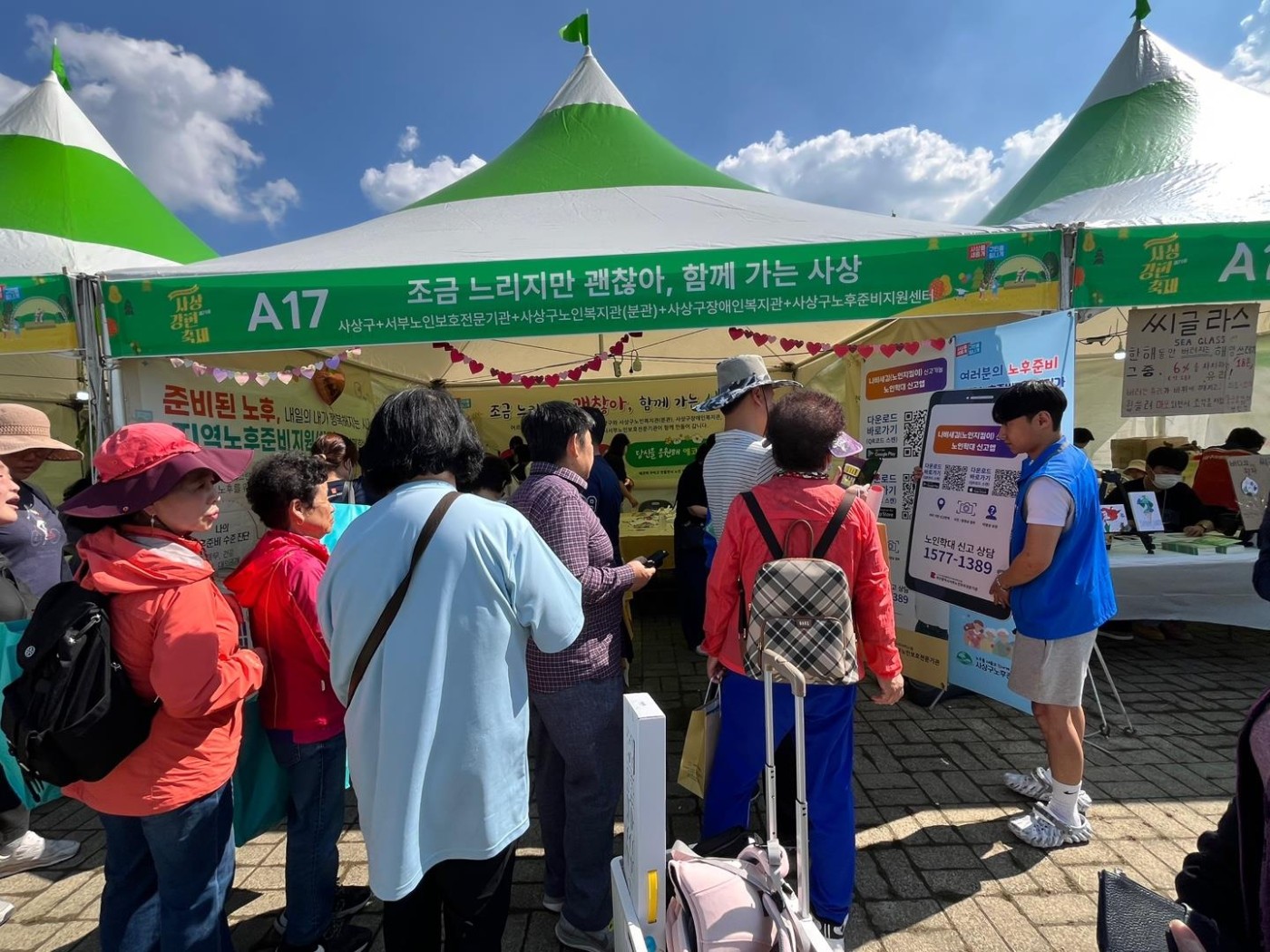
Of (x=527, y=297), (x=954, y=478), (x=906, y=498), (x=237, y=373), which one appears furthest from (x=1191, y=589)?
(x=237, y=373)

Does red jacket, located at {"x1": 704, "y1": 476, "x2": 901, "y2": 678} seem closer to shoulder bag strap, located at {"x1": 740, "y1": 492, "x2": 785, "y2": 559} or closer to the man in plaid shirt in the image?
shoulder bag strap, located at {"x1": 740, "y1": 492, "x2": 785, "y2": 559}

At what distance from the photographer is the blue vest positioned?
2166 mm

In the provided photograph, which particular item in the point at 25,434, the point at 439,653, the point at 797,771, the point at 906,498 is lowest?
the point at 797,771

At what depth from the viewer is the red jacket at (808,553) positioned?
172 centimetres

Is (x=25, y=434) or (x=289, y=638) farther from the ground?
(x=25, y=434)

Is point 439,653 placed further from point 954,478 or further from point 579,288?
point 954,478

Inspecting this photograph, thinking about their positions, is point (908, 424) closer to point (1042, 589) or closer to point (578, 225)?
point (1042, 589)

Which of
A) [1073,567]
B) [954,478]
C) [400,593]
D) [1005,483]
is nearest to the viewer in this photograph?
[400,593]

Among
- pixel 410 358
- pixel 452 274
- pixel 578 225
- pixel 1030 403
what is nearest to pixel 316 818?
pixel 452 274

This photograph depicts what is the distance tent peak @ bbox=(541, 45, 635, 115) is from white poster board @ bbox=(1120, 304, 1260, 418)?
424 centimetres

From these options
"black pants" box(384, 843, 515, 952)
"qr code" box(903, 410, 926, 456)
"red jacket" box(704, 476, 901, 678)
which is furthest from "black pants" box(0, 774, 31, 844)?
"qr code" box(903, 410, 926, 456)

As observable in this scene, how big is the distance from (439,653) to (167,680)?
2.02 feet

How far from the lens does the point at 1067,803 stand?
2.30 metres

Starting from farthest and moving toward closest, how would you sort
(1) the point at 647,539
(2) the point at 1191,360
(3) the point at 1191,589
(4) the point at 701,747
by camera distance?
(1) the point at 647,539 < (2) the point at 1191,360 < (3) the point at 1191,589 < (4) the point at 701,747
